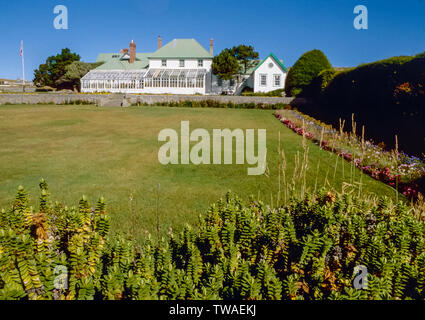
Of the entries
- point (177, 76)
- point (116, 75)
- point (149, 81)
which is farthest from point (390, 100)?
point (116, 75)

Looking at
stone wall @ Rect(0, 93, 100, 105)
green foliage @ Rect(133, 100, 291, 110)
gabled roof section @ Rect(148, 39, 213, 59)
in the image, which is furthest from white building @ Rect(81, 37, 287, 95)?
stone wall @ Rect(0, 93, 100, 105)

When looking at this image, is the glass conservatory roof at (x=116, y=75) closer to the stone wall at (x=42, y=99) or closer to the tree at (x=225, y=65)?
the tree at (x=225, y=65)

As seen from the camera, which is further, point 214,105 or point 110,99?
point 110,99

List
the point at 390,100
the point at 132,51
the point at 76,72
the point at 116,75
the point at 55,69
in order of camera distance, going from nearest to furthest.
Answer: the point at 390,100 → the point at 116,75 → the point at 76,72 → the point at 132,51 → the point at 55,69

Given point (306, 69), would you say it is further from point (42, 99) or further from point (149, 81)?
point (42, 99)

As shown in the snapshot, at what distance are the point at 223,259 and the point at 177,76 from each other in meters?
45.0

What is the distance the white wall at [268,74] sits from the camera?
4216cm

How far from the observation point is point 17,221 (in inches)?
89.8

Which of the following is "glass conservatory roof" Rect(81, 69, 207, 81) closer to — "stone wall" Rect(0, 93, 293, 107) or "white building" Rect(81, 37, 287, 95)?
"white building" Rect(81, 37, 287, 95)

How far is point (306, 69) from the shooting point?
2930 centimetres

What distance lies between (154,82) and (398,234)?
149ft

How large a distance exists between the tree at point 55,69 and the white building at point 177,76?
9.17 metres
